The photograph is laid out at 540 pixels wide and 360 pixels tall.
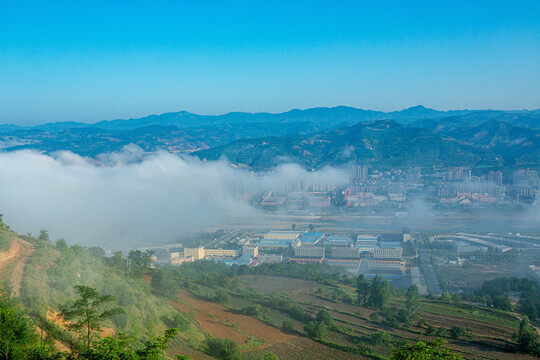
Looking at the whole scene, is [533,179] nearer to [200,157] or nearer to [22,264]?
[200,157]

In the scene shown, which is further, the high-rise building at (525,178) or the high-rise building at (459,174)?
the high-rise building at (459,174)

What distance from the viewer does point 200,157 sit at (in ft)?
124

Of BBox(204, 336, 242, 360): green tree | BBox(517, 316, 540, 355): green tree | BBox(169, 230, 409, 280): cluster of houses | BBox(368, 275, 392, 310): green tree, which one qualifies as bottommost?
BBox(169, 230, 409, 280): cluster of houses

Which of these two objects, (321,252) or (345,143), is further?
(345,143)

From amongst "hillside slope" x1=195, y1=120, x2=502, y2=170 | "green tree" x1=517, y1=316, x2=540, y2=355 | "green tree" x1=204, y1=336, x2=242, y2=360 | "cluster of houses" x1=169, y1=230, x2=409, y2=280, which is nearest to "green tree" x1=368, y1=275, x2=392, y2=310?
"green tree" x1=517, y1=316, x2=540, y2=355

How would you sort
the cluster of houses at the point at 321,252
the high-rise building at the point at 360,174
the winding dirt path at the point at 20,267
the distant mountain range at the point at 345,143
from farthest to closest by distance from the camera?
1. the distant mountain range at the point at 345,143
2. the high-rise building at the point at 360,174
3. the cluster of houses at the point at 321,252
4. the winding dirt path at the point at 20,267

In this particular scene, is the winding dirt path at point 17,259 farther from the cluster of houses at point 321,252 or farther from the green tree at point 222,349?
the cluster of houses at point 321,252

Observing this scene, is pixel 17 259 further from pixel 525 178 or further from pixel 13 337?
pixel 525 178

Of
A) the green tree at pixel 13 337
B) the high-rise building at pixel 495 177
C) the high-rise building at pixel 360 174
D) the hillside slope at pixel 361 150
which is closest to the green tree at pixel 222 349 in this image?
the green tree at pixel 13 337

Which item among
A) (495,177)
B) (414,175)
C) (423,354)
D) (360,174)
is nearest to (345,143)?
(360,174)

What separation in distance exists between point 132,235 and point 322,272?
8548mm

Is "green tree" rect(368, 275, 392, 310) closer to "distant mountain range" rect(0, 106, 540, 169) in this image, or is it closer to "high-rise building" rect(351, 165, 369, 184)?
"high-rise building" rect(351, 165, 369, 184)

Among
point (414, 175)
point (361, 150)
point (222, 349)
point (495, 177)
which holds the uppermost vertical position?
point (361, 150)

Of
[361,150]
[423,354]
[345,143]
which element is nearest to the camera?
[423,354]
